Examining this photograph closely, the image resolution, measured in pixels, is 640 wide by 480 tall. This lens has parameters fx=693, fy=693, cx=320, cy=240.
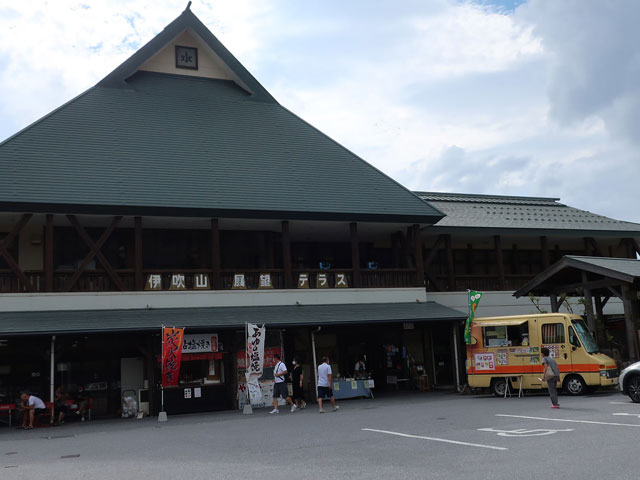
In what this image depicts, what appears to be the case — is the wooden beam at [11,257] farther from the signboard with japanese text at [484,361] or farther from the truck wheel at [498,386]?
the truck wheel at [498,386]

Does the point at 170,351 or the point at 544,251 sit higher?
the point at 544,251

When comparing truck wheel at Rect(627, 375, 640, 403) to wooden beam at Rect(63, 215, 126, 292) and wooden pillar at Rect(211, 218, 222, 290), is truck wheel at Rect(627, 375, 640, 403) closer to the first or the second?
wooden pillar at Rect(211, 218, 222, 290)

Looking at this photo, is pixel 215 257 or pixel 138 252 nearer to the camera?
pixel 138 252

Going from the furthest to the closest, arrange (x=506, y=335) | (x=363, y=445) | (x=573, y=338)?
(x=506, y=335) < (x=573, y=338) < (x=363, y=445)

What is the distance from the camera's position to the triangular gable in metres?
25.9

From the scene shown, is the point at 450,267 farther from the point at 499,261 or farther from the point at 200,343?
the point at 200,343

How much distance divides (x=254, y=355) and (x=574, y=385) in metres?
8.91

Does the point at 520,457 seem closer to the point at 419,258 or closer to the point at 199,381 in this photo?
the point at 199,381

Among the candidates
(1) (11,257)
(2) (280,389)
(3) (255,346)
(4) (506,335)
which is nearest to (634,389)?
(4) (506,335)

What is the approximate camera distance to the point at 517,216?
30.6m

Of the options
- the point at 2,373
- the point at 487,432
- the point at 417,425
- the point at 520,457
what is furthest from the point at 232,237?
the point at 520,457

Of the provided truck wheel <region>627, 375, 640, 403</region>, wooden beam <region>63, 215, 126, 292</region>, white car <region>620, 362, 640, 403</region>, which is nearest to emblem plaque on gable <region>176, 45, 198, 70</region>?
wooden beam <region>63, 215, 126, 292</region>

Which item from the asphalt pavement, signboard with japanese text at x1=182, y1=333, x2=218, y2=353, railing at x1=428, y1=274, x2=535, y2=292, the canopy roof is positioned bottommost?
the asphalt pavement

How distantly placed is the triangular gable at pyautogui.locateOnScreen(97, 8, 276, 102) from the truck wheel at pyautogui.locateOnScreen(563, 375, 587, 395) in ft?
52.8
